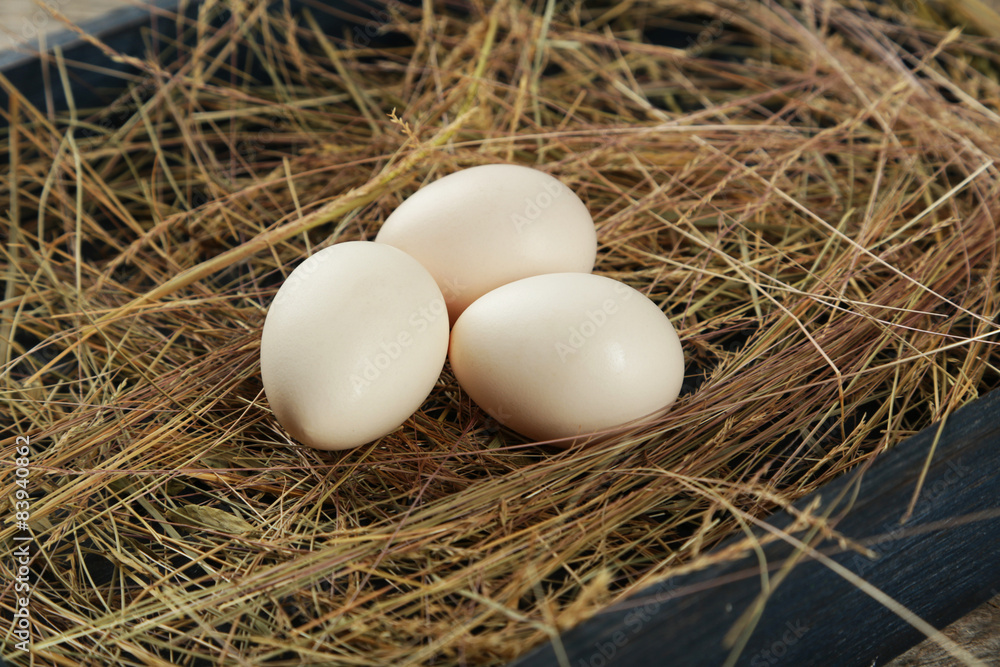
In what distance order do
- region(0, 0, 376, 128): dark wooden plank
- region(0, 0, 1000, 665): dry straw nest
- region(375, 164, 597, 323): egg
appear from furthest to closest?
region(0, 0, 376, 128): dark wooden plank, region(375, 164, 597, 323): egg, region(0, 0, 1000, 665): dry straw nest

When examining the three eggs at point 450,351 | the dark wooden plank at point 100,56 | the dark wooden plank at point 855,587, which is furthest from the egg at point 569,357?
the dark wooden plank at point 100,56

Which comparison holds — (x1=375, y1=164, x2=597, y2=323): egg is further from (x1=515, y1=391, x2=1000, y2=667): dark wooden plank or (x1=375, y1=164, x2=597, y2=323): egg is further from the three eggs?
(x1=515, y1=391, x2=1000, y2=667): dark wooden plank

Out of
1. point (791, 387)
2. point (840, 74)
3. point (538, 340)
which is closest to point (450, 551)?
point (538, 340)

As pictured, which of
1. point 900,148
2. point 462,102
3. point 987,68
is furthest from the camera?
point 987,68

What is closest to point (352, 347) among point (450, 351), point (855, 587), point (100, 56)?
point (450, 351)

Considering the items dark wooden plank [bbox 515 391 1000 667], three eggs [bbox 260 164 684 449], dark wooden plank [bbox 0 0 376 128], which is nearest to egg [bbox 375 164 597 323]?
three eggs [bbox 260 164 684 449]

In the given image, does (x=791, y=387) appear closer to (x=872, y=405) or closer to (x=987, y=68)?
(x=872, y=405)
